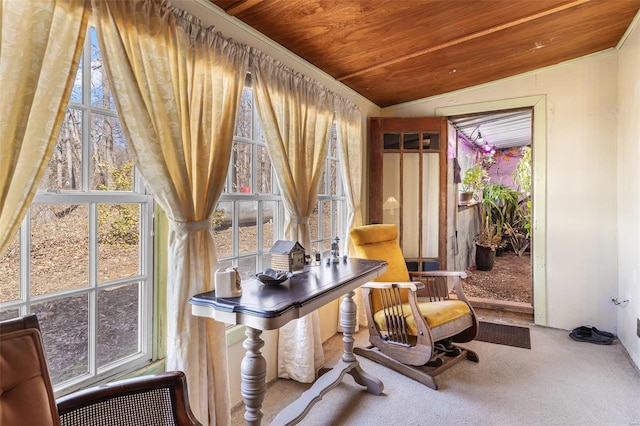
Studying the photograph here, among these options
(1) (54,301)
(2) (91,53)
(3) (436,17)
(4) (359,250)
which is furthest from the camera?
(4) (359,250)

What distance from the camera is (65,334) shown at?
1443 millimetres

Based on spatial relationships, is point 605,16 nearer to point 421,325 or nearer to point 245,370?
point 421,325

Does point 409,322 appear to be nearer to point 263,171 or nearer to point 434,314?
point 434,314

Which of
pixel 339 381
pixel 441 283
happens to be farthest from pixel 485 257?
pixel 339 381

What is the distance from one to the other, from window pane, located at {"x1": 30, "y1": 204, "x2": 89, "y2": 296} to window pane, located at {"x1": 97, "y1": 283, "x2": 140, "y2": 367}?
153 millimetres

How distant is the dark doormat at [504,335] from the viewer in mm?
3111

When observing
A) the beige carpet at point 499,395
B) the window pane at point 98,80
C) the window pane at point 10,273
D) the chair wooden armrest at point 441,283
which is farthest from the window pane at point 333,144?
the window pane at point 10,273

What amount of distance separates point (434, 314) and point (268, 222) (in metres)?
1.41

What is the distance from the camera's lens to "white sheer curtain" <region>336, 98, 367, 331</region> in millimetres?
3277

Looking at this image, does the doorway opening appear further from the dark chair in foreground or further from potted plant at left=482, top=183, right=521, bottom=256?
the dark chair in foreground

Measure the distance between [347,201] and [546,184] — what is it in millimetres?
2115

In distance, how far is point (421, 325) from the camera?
2314 millimetres

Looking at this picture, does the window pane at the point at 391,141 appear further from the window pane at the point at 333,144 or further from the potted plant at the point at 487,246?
the potted plant at the point at 487,246

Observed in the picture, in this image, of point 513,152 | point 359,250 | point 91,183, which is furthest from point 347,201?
point 513,152
